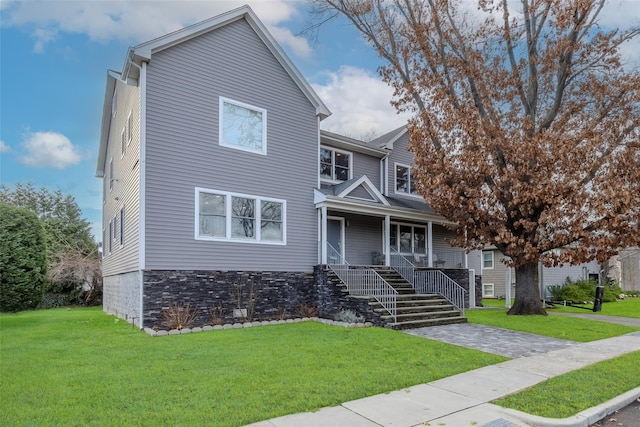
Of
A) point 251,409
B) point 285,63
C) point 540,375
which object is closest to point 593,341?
A: point 540,375

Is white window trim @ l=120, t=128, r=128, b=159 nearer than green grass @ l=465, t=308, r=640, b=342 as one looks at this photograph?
No

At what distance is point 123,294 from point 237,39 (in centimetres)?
919

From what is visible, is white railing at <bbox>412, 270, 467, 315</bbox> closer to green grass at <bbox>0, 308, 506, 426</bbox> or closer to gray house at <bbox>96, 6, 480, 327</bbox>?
gray house at <bbox>96, 6, 480, 327</bbox>

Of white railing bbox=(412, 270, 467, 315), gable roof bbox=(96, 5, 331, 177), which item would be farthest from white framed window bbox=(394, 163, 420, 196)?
gable roof bbox=(96, 5, 331, 177)

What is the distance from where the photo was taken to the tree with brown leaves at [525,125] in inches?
508

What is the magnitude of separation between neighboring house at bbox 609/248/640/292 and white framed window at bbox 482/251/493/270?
39.7 ft

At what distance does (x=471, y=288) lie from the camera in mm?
19016

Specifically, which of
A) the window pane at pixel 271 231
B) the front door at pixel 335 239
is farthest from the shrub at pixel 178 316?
the front door at pixel 335 239

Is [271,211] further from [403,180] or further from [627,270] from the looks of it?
[627,270]

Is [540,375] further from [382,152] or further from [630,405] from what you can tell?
[382,152]

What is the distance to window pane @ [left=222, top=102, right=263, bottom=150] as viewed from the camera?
12.8m

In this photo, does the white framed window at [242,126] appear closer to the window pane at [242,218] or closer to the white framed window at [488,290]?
the window pane at [242,218]

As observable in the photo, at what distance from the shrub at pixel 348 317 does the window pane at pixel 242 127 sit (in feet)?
19.2

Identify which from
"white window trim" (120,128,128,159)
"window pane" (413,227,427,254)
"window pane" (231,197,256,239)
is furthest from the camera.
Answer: "window pane" (413,227,427,254)
